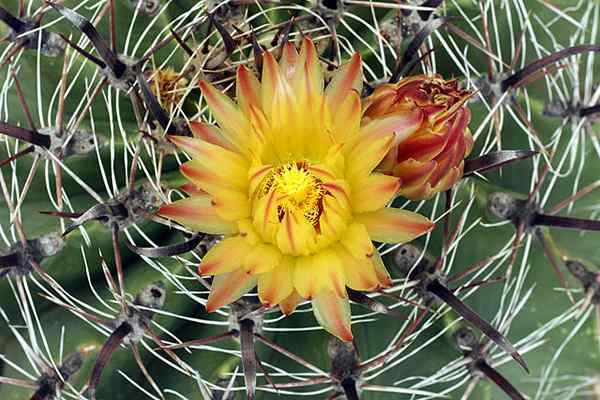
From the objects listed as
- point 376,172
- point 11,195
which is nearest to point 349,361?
point 376,172

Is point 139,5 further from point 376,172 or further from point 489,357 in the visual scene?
point 489,357

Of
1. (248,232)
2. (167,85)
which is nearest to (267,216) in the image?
(248,232)

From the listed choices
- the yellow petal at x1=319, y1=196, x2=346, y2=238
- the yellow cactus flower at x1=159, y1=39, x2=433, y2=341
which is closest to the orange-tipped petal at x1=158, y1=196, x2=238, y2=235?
the yellow cactus flower at x1=159, y1=39, x2=433, y2=341

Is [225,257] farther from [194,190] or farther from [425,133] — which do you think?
[425,133]

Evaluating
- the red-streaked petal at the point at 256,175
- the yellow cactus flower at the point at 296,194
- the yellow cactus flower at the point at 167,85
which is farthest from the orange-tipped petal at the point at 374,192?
the yellow cactus flower at the point at 167,85

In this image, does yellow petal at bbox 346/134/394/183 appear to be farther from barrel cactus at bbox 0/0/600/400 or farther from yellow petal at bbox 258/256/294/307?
yellow petal at bbox 258/256/294/307

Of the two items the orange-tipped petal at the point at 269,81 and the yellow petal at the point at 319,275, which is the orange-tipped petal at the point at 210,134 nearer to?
the orange-tipped petal at the point at 269,81
